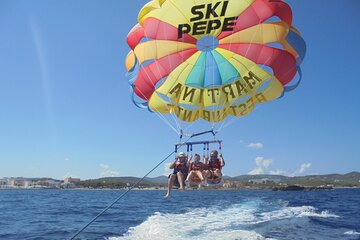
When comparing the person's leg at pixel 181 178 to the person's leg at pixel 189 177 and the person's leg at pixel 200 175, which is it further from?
the person's leg at pixel 200 175

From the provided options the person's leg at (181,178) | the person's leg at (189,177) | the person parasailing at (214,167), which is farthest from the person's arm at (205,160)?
the person's leg at (181,178)

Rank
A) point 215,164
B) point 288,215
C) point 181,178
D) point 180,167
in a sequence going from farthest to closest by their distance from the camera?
point 288,215
point 215,164
point 180,167
point 181,178

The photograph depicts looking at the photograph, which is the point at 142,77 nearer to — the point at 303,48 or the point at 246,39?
the point at 246,39

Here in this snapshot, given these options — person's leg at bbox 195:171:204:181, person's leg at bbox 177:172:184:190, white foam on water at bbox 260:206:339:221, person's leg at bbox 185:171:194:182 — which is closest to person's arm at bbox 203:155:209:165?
person's leg at bbox 195:171:204:181

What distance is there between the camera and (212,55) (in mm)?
10930

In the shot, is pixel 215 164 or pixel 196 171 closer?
pixel 196 171

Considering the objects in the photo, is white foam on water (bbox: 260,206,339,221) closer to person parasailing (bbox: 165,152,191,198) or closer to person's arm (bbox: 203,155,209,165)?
person's arm (bbox: 203,155,209,165)

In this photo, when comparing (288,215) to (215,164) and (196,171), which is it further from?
(196,171)

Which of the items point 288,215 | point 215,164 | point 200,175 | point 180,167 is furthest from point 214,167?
point 288,215

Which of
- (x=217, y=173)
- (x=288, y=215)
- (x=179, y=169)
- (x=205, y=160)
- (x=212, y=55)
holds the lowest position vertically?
(x=288, y=215)

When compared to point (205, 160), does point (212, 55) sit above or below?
above

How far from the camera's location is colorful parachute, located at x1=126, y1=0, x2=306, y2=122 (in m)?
9.93

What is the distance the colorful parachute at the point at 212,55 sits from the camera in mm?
9930

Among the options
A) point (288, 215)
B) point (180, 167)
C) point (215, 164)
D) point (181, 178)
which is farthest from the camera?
point (288, 215)
